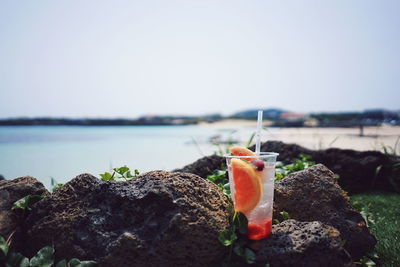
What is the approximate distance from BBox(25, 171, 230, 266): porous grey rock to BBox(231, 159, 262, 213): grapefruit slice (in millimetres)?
223

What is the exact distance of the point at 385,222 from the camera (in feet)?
14.2

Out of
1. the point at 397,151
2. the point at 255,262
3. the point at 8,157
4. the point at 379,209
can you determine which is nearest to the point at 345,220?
the point at 255,262

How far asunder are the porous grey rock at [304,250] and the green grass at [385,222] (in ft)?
3.17

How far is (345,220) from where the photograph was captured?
10.5 ft

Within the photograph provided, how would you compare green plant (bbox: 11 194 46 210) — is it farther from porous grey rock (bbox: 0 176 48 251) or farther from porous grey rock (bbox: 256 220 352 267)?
porous grey rock (bbox: 256 220 352 267)

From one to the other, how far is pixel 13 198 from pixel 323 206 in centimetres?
262

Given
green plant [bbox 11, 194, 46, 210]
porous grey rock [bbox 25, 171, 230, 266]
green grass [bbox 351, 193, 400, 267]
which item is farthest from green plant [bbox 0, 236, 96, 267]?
green grass [bbox 351, 193, 400, 267]

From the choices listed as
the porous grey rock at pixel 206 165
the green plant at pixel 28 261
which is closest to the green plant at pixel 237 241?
the green plant at pixel 28 261

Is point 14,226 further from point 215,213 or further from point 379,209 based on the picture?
point 379,209

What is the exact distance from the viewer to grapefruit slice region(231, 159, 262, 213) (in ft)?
7.84

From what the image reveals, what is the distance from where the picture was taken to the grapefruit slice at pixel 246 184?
2.39 metres

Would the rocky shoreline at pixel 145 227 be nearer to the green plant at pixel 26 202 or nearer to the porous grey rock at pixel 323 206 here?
the green plant at pixel 26 202

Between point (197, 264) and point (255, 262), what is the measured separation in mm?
391

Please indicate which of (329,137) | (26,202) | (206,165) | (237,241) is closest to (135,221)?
(237,241)
